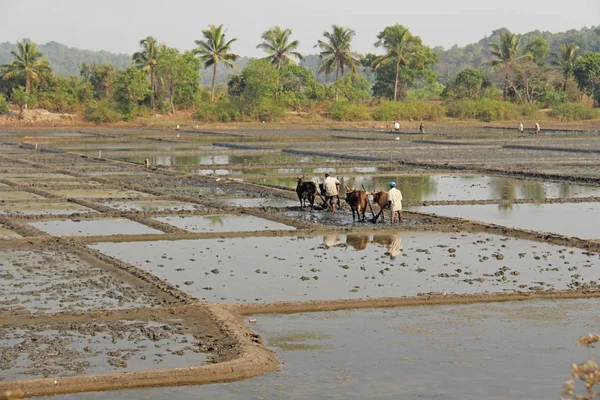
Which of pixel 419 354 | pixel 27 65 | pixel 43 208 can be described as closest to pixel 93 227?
pixel 43 208

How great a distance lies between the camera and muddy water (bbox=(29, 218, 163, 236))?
67.0 feet

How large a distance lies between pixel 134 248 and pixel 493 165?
24715 millimetres

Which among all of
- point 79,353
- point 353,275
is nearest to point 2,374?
point 79,353

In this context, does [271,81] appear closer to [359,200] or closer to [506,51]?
[506,51]

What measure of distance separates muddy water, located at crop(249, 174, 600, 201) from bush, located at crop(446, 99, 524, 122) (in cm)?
5590

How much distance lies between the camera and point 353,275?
15.6m

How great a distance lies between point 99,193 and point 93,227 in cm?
778

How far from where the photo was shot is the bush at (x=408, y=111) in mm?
89375

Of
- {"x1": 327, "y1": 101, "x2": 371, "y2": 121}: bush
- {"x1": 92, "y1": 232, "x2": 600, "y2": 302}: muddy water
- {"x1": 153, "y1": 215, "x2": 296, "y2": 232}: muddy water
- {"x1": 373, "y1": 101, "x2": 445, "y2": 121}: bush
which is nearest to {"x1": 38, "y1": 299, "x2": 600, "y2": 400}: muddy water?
{"x1": 92, "y1": 232, "x2": 600, "y2": 302}: muddy water

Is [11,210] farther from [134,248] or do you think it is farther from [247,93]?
[247,93]

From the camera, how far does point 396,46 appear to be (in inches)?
3605

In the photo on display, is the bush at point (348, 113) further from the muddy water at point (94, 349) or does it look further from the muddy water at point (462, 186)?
the muddy water at point (94, 349)

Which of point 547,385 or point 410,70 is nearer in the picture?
point 547,385

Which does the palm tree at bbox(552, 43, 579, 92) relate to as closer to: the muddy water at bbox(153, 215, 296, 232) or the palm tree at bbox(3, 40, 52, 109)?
the palm tree at bbox(3, 40, 52, 109)
